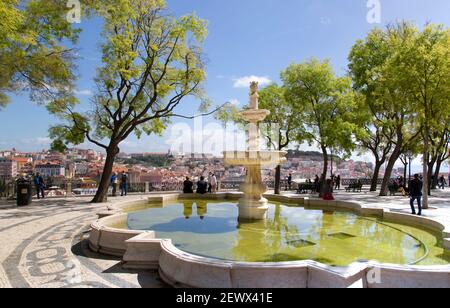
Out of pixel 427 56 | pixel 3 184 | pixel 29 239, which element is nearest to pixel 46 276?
pixel 29 239

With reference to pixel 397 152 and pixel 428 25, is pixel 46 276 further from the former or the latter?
pixel 397 152

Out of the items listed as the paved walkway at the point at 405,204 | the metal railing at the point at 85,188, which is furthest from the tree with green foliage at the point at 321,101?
the metal railing at the point at 85,188

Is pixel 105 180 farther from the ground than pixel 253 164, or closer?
closer

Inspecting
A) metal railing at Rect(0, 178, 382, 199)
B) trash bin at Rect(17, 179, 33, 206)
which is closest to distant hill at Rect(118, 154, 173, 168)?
metal railing at Rect(0, 178, 382, 199)

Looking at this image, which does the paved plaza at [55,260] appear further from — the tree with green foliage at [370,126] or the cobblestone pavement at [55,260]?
the tree with green foliage at [370,126]

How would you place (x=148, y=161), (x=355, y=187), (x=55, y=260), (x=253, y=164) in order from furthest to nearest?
(x=148, y=161)
(x=355, y=187)
(x=253, y=164)
(x=55, y=260)

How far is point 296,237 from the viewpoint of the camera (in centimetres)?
862

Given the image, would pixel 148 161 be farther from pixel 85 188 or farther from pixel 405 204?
pixel 405 204

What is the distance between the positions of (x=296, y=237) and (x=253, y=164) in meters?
3.33

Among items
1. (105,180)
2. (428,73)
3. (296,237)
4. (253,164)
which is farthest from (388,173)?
(105,180)

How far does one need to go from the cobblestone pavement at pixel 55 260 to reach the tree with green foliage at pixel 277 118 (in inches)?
671

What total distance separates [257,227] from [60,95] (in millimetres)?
13079

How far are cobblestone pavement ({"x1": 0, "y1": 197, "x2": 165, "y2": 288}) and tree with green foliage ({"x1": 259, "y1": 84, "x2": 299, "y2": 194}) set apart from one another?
1704 cm

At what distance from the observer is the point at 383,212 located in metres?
11.6
